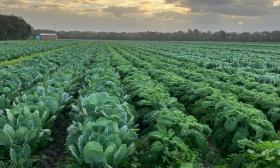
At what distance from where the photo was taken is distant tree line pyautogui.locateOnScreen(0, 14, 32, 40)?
331 feet

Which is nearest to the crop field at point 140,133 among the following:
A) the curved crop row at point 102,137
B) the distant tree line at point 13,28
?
the curved crop row at point 102,137

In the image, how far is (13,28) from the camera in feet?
342

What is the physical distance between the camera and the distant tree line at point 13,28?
100812 millimetres

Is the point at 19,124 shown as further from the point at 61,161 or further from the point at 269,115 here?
the point at 269,115

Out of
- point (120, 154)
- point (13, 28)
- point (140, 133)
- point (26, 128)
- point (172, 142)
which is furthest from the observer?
point (13, 28)

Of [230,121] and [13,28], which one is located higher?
[230,121]

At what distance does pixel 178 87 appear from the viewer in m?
12.1

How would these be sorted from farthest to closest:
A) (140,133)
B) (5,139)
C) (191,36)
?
(191,36)
(140,133)
(5,139)

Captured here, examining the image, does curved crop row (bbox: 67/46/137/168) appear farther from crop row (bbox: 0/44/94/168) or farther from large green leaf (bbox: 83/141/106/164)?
crop row (bbox: 0/44/94/168)

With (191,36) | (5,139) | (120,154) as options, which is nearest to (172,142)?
(120,154)

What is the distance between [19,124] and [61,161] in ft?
3.06

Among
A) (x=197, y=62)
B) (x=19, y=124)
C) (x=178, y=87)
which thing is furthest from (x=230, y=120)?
(x=197, y=62)

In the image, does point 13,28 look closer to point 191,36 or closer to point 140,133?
point 191,36

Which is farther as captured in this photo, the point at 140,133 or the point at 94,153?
the point at 140,133
